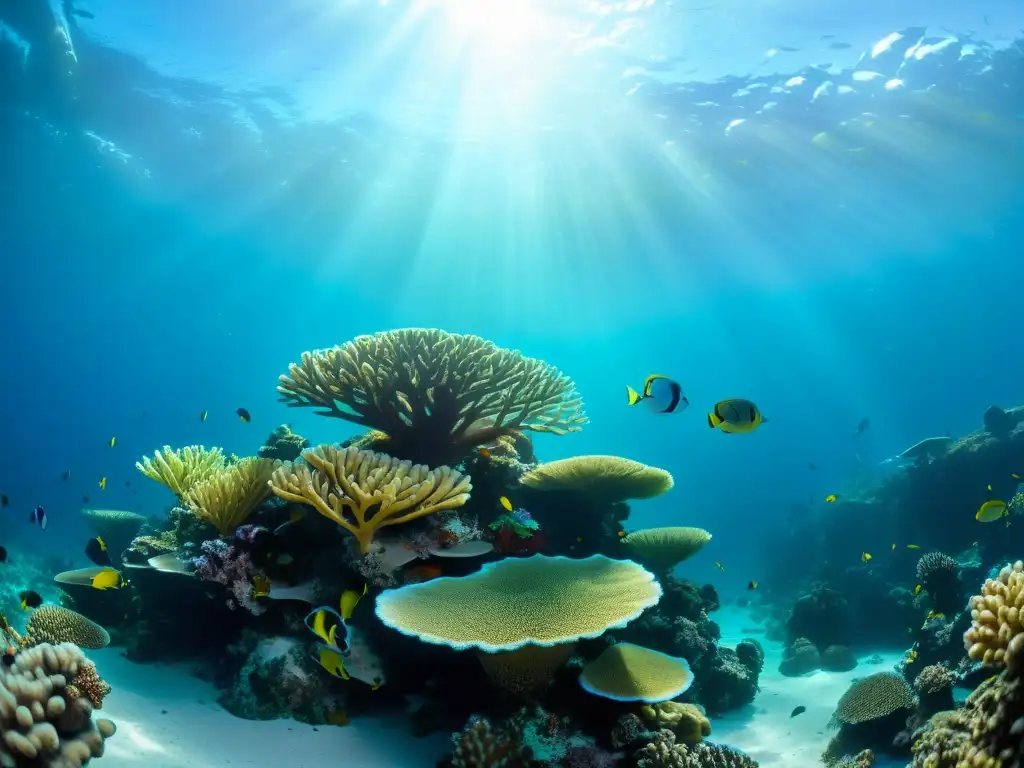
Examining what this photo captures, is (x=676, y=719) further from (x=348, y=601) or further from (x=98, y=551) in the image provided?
(x=98, y=551)

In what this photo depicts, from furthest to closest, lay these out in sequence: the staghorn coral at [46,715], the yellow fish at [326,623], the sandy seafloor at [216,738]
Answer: the sandy seafloor at [216,738] → the yellow fish at [326,623] → the staghorn coral at [46,715]

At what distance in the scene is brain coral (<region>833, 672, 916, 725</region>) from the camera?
572cm

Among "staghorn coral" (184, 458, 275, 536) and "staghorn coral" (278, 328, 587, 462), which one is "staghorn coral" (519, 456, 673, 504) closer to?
"staghorn coral" (278, 328, 587, 462)

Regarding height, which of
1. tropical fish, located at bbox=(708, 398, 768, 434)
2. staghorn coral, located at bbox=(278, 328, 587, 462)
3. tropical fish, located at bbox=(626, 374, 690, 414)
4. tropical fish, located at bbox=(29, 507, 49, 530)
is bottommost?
tropical fish, located at bbox=(29, 507, 49, 530)

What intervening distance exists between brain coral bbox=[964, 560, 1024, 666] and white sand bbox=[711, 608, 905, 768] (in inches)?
122

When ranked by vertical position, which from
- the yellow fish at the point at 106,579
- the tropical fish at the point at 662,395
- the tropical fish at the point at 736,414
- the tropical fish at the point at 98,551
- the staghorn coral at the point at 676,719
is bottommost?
the staghorn coral at the point at 676,719

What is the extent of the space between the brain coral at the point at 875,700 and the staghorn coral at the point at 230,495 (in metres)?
6.58

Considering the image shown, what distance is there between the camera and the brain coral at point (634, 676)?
4.26 metres

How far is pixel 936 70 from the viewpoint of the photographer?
1984 centimetres

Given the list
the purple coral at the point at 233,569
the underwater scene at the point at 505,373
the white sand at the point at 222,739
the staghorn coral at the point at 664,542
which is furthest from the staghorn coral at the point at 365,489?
the staghorn coral at the point at 664,542

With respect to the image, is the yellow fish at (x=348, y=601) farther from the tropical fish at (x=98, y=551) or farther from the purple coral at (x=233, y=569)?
the tropical fish at (x=98, y=551)

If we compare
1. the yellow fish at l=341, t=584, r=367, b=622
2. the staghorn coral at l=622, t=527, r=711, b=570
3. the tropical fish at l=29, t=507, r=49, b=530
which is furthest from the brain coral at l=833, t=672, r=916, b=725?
the tropical fish at l=29, t=507, r=49, b=530

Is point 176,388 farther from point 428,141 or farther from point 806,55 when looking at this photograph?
point 806,55

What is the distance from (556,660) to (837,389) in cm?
11018
